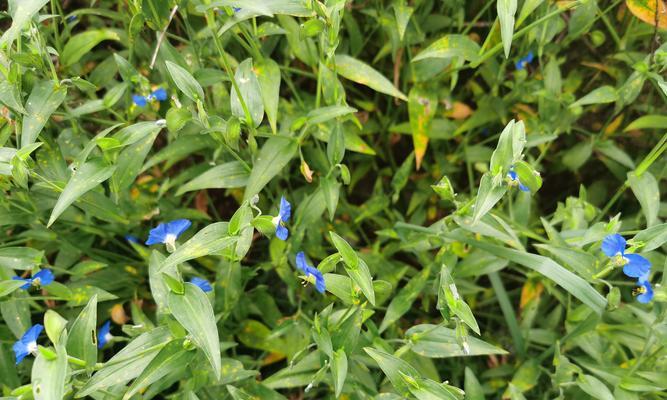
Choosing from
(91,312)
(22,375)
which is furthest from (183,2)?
(22,375)

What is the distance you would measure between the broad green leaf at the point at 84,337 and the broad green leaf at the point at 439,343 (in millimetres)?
877

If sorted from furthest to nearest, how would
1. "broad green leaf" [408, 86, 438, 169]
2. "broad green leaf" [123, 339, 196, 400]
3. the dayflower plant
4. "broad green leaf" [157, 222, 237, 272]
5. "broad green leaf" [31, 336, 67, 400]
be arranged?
"broad green leaf" [408, 86, 438, 169] < the dayflower plant < "broad green leaf" [123, 339, 196, 400] < "broad green leaf" [157, 222, 237, 272] < "broad green leaf" [31, 336, 67, 400]

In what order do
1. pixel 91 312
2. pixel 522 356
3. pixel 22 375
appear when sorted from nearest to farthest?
pixel 91 312
pixel 22 375
pixel 522 356

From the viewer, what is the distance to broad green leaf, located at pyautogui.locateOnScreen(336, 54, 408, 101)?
2.06 metres

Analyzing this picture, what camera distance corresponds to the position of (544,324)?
7.88ft

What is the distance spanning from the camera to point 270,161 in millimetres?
1896

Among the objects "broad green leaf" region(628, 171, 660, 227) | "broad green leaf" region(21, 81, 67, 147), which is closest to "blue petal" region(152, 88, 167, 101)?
"broad green leaf" region(21, 81, 67, 147)

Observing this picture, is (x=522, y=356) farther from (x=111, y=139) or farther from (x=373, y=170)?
(x=111, y=139)

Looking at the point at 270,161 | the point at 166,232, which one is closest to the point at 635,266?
the point at 270,161

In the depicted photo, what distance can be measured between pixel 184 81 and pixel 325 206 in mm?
667

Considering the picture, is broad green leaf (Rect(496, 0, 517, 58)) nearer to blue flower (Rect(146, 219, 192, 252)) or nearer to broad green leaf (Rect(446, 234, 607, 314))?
broad green leaf (Rect(446, 234, 607, 314))

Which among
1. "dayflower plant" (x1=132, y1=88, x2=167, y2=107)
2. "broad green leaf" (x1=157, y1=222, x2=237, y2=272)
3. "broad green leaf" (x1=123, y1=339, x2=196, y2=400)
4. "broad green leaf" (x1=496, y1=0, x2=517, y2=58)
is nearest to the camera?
"broad green leaf" (x1=157, y1=222, x2=237, y2=272)

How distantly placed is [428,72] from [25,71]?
139 centimetres

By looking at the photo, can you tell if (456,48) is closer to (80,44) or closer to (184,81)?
(184,81)
